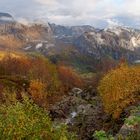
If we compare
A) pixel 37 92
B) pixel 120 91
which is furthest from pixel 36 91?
pixel 120 91

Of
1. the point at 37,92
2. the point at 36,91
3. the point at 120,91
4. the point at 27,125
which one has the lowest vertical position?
the point at 37,92

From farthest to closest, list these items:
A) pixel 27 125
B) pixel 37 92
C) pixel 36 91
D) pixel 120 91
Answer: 1. pixel 36 91
2. pixel 37 92
3. pixel 120 91
4. pixel 27 125

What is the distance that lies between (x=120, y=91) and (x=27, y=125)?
63.5 meters

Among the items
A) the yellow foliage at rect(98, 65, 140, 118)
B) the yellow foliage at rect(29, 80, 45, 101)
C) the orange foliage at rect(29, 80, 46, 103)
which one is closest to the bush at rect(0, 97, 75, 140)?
the yellow foliage at rect(98, 65, 140, 118)

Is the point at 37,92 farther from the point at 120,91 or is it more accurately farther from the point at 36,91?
the point at 120,91

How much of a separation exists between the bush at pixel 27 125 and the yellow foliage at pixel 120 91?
58421mm

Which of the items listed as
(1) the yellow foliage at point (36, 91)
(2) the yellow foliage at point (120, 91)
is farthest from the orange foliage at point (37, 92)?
(2) the yellow foliage at point (120, 91)

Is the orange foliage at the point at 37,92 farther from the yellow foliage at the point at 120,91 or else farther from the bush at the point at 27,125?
the bush at the point at 27,125

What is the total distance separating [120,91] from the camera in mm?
90125

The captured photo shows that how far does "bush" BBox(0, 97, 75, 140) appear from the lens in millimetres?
27594

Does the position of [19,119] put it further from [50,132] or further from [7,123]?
[50,132]

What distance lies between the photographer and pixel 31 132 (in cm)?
2839

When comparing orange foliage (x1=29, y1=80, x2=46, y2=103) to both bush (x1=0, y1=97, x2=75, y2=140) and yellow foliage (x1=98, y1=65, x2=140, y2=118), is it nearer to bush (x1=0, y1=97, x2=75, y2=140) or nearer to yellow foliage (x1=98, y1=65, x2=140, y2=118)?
yellow foliage (x1=98, y1=65, x2=140, y2=118)

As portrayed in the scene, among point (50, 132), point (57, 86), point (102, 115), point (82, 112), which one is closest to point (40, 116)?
point (50, 132)
